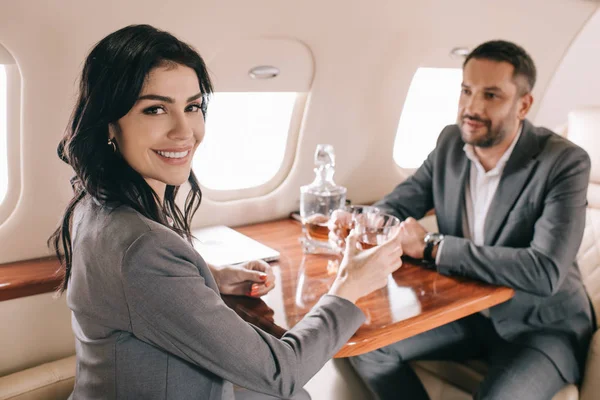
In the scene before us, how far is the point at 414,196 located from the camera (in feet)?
7.73

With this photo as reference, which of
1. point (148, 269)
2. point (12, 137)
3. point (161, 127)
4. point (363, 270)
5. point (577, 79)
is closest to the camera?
point (148, 269)

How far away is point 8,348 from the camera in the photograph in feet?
6.14

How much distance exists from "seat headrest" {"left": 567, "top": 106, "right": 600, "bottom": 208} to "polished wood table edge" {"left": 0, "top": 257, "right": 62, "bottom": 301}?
211 centimetres

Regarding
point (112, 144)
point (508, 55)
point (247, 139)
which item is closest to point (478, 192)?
point (508, 55)

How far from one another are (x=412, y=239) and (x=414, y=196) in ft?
1.39

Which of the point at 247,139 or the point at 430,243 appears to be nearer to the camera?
the point at 430,243

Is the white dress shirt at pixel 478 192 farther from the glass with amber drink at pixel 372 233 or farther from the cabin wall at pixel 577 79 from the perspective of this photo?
the cabin wall at pixel 577 79

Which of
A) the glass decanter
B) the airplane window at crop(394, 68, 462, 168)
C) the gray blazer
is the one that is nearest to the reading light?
the glass decanter

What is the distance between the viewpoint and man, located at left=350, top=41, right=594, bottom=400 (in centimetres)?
180

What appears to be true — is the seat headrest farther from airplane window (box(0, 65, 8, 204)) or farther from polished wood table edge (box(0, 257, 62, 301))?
airplane window (box(0, 65, 8, 204))

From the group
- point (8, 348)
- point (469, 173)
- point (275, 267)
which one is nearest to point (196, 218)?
point (275, 267)

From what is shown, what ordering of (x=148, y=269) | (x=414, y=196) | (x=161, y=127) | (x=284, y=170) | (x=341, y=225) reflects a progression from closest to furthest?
(x=148, y=269), (x=161, y=127), (x=341, y=225), (x=414, y=196), (x=284, y=170)

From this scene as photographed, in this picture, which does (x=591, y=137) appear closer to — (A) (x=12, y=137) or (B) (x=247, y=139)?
(B) (x=247, y=139)

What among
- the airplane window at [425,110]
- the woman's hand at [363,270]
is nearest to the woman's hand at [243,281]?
the woman's hand at [363,270]
